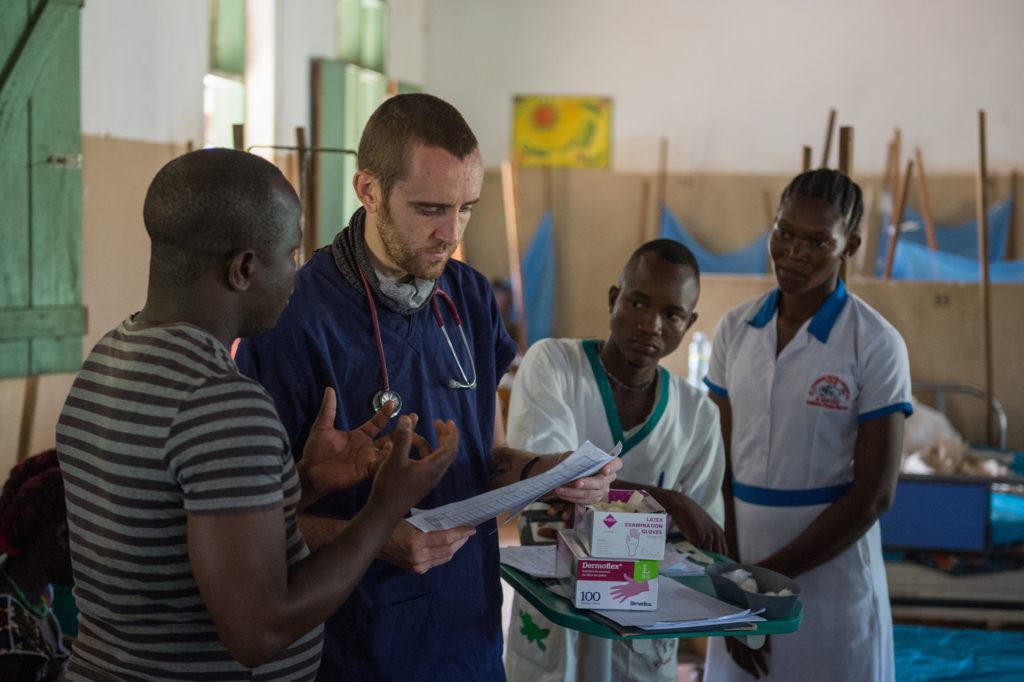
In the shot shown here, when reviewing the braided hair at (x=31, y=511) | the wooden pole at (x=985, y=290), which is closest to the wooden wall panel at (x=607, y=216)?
the wooden pole at (x=985, y=290)

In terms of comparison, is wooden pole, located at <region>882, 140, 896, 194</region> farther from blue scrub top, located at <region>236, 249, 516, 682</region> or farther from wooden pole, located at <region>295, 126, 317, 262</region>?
blue scrub top, located at <region>236, 249, 516, 682</region>

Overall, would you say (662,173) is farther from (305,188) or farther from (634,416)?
(634,416)

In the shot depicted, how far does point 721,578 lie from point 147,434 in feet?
3.94

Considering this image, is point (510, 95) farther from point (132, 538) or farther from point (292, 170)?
point (132, 538)

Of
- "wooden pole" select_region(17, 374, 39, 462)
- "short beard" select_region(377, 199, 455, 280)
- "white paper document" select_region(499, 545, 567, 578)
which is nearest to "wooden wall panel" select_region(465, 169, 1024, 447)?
"wooden pole" select_region(17, 374, 39, 462)

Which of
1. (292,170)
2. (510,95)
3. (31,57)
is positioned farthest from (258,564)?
(510,95)

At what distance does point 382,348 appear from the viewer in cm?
174

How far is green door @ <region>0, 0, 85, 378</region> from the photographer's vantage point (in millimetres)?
3742

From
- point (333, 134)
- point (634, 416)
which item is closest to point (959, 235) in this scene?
point (333, 134)

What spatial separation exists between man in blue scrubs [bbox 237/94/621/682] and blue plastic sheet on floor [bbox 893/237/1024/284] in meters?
7.68

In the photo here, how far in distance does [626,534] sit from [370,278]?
65 centimetres

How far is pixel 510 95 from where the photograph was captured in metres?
10.5

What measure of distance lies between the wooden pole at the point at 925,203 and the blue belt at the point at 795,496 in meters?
7.39

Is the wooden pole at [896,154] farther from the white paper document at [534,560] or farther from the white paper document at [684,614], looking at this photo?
the white paper document at [684,614]
